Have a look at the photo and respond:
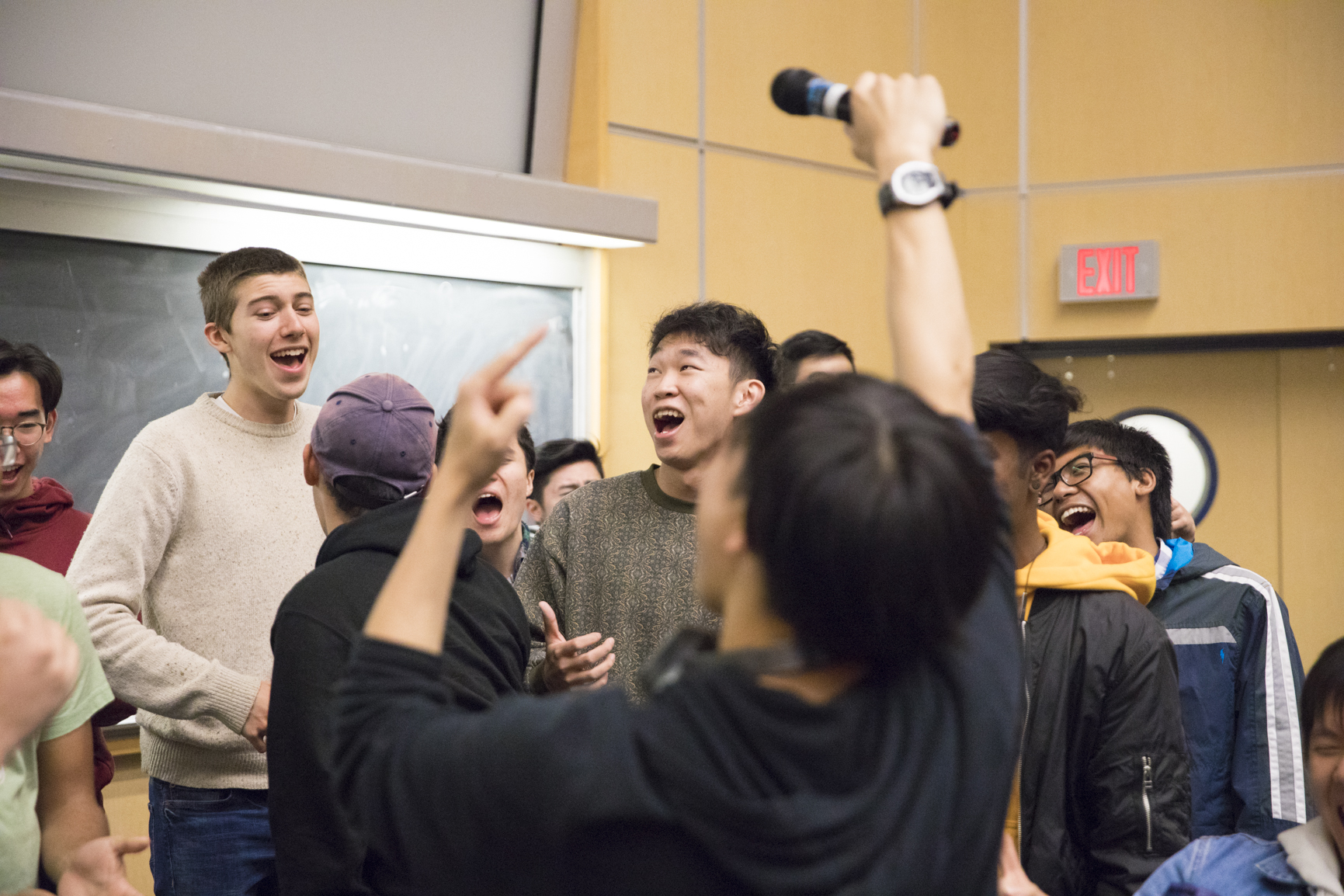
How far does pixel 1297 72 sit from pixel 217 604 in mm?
5482

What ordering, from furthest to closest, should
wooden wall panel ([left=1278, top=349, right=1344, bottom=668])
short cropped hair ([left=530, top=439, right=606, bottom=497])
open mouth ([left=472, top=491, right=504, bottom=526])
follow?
wooden wall panel ([left=1278, top=349, right=1344, bottom=668]) < short cropped hair ([left=530, top=439, right=606, bottom=497]) < open mouth ([left=472, top=491, right=504, bottom=526])

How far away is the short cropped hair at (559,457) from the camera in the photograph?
4082 mm

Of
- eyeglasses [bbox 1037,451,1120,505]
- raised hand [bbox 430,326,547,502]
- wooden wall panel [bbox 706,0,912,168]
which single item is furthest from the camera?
wooden wall panel [bbox 706,0,912,168]

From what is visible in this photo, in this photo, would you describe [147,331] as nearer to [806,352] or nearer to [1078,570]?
[806,352]

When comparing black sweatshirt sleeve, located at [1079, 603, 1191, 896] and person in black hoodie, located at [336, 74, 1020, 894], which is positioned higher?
person in black hoodie, located at [336, 74, 1020, 894]

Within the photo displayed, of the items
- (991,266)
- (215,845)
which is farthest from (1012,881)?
(991,266)

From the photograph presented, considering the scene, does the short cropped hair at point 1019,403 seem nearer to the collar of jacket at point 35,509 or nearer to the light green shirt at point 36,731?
the light green shirt at point 36,731

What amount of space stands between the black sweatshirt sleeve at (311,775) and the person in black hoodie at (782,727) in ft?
1.81

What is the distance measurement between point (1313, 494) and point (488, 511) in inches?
184

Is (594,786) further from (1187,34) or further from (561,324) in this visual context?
(1187,34)

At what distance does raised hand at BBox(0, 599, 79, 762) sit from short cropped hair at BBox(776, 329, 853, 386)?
74.5 inches

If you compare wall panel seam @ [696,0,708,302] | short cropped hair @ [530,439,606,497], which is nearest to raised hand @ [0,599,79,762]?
short cropped hair @ [530,439,606,497]

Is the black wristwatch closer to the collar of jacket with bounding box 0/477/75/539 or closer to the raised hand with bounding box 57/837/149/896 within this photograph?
the raised hand with bounding box 57/837/149/896

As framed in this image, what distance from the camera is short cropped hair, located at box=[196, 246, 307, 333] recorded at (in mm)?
2707
